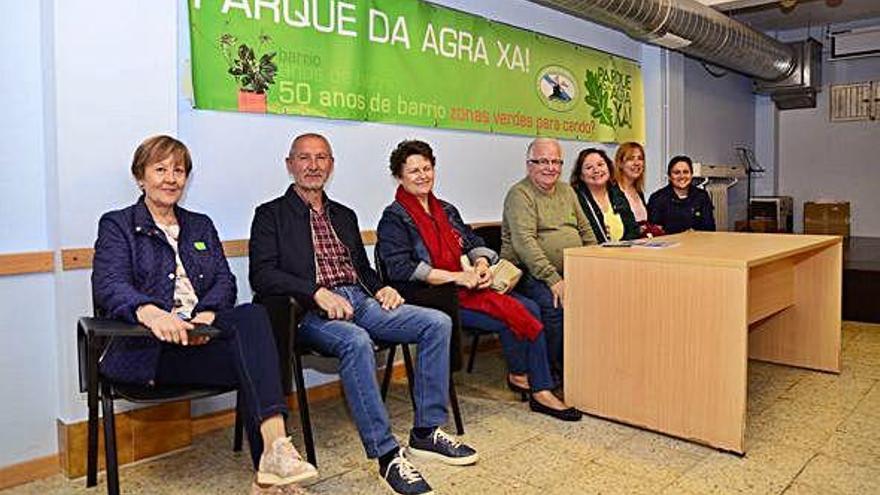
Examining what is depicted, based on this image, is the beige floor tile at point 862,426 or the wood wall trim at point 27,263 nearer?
the wood wall trim at point 27,263

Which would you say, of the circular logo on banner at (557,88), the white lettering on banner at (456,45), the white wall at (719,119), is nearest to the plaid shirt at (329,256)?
the white lettering on banner at (456,45)

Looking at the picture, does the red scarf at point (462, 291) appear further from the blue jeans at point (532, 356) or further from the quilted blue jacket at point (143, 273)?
the quilted blue jacket at point (143, 273)

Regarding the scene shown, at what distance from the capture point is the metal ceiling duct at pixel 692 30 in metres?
3.89

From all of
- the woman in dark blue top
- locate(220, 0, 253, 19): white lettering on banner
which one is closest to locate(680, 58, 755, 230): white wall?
the woman in dark blue top

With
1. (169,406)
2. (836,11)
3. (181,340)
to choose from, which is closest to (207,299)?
(181,340)

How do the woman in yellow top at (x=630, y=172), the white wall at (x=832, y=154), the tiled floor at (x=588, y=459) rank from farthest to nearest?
the white wall at (x=832, y=154) < the woman in yellow top at (x=630, y=172) < the tiled floor at (x=588, y=459)

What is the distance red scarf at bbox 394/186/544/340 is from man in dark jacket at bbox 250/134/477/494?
26 cm

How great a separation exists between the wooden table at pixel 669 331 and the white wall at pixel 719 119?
2.91 metres

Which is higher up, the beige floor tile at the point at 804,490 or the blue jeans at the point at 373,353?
the blue jeans at the point at 373,353

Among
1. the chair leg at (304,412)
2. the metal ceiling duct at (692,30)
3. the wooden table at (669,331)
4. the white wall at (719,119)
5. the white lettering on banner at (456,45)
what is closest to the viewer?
the chair leg at (304,412)

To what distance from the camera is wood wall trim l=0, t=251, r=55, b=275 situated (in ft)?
7.29

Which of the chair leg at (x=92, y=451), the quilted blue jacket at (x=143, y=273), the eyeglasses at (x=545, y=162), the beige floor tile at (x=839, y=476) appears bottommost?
the beige floor tile at (x=839, y=476)

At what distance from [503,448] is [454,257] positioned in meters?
0.82

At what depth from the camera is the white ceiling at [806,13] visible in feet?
19.4
